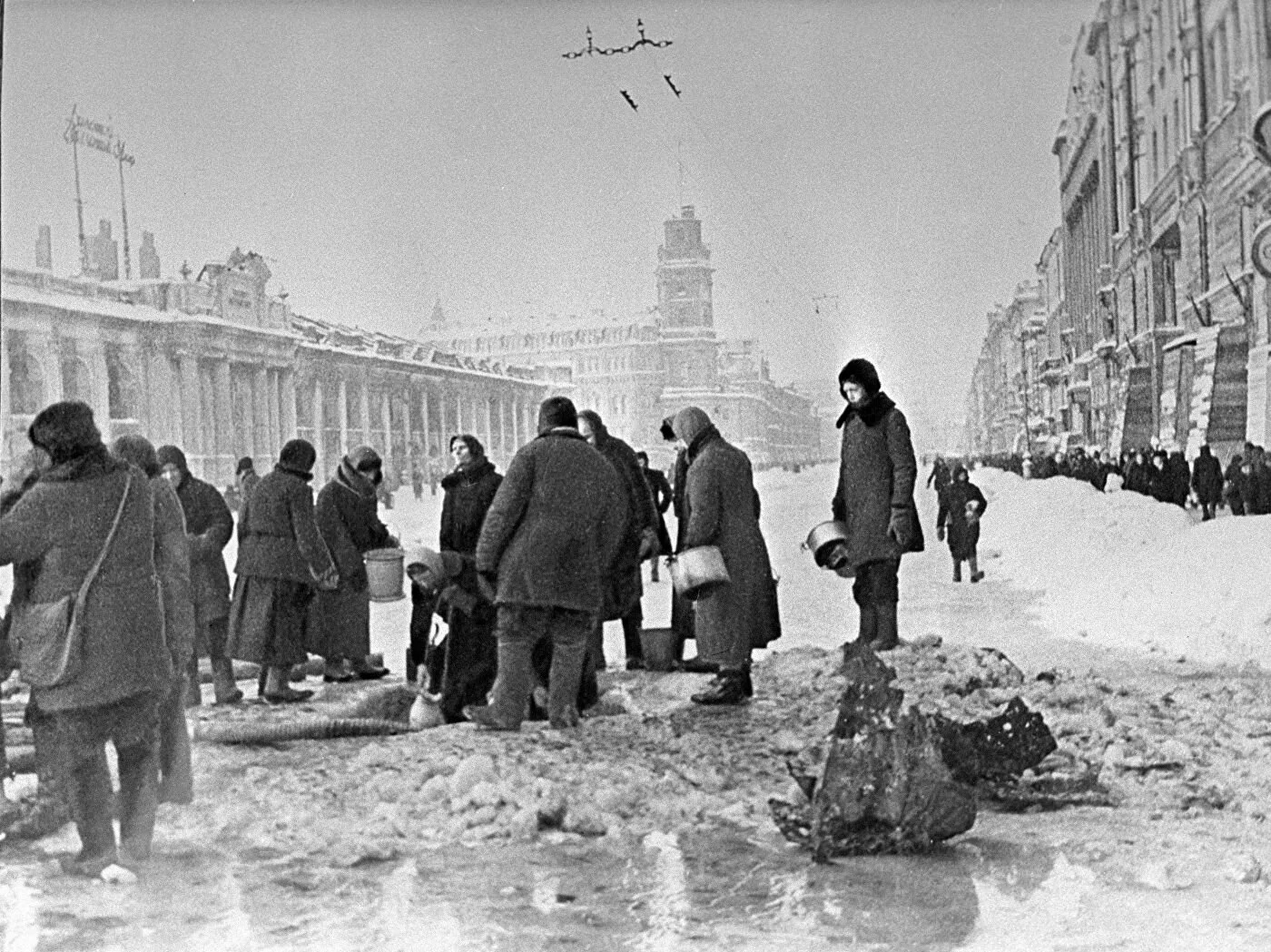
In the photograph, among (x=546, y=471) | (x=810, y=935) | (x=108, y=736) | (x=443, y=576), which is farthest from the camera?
A: (x=443, y=576)

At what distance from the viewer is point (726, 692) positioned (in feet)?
17.6

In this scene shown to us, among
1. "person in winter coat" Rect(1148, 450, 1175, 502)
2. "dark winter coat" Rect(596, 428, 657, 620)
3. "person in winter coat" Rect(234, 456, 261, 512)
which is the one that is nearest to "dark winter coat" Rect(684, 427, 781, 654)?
"dark winter coat" Rect(596, 428, 657, 620)

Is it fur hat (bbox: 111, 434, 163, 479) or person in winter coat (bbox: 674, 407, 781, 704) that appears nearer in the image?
fur hat (bbox: 111, 434, 163, 479)

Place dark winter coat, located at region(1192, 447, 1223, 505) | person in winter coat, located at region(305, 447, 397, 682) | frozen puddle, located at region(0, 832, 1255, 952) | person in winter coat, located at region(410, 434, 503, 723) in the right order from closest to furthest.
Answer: frozen puddle, located at region(0, 832, 1255, 952)
person in winter coat, located at region(410, 434, 503, 723)
person in winter coat, located at region(305, 447, 397, 682)
dark winter coat, located at region(1192, 447, 1223, 505)

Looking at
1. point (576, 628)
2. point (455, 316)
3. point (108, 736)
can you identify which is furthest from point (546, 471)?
point (108, 736)

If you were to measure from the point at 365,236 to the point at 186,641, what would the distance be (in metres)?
2.70

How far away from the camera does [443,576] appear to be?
4.99 metres

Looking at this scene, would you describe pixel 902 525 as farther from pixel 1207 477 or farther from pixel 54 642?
pixel 1207 477

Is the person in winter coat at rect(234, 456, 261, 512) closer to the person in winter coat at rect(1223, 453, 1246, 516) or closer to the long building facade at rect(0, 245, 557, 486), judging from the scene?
the long building facade at rect(0, 245, 557, 486)

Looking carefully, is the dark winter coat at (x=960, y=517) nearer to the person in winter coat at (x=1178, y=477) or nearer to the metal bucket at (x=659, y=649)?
the metal bucket at (x=659, y=649)

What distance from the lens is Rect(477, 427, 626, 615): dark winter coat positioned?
4613mm

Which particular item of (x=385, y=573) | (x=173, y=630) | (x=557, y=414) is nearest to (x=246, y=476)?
(x=385, y=573)

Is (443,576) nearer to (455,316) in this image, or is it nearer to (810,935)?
(455,316)

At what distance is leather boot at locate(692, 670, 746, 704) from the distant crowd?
49.2 inches
